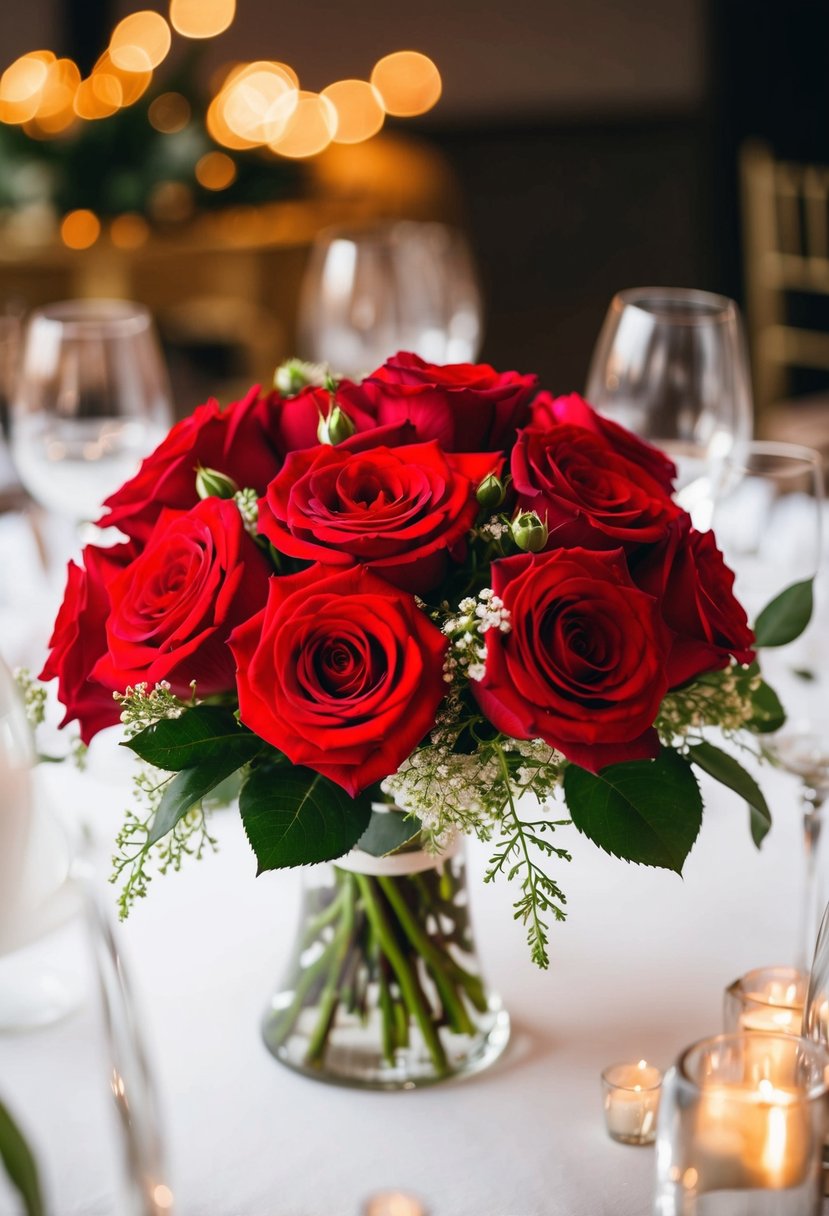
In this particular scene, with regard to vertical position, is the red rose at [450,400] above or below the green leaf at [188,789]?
above

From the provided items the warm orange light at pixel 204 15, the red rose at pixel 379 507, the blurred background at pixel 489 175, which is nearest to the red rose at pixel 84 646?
the red rose at pixel 379 507

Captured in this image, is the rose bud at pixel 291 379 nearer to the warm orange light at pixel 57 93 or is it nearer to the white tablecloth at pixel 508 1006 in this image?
the white tablecloth at pixel 508 1006

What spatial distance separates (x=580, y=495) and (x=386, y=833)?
20cm

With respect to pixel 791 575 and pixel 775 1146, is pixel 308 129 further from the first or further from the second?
pixel 775 1146

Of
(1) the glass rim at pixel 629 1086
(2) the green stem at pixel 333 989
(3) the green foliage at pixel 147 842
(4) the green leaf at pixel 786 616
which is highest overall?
(4) the green leaf at pixel 786 616

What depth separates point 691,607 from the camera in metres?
0.69

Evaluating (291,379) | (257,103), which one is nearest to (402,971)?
(291,379)

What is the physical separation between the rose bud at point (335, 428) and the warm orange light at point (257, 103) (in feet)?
13.6

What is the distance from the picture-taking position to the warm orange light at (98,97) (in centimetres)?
438

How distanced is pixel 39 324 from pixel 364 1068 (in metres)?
0.83

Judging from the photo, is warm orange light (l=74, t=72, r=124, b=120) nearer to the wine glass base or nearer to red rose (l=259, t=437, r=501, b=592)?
red rose (l=259, t=437, r=501, b=592)

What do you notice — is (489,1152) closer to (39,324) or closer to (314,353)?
(39,324)

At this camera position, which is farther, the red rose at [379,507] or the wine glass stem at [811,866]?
the wine glass stem at [811,866]

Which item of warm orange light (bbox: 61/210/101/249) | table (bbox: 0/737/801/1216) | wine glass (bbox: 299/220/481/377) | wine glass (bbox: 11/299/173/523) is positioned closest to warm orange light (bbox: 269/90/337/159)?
warm orange light (bbox: 61/210/101/249)
